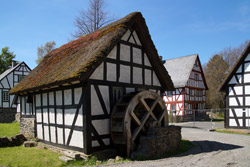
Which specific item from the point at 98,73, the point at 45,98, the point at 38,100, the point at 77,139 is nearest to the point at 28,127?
the point at 38,100

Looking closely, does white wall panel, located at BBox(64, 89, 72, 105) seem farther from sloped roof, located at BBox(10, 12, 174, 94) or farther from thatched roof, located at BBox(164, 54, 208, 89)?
thatched roof, located at BBox(164, 54, 208, 89)

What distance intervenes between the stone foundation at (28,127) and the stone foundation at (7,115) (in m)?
18.1

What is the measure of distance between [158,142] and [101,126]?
92.0 inches

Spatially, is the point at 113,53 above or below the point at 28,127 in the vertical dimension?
above

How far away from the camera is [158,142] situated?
29.1 ft

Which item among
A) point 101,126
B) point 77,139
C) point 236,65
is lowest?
point 77,139

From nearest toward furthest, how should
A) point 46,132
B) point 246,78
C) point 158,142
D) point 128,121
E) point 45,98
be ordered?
point 128,121 < point 158,142 < point 46,132 < point 45,98 < point 246,78

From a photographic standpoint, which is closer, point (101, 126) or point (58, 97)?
point (101, 126)


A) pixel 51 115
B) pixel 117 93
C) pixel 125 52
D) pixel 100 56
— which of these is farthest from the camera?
pixel 51 115

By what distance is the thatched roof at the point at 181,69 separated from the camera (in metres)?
27.9

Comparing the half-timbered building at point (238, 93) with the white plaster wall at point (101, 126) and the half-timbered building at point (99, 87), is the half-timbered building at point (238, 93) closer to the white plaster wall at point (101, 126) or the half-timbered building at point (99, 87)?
the half-timbered building at point (99, 87)

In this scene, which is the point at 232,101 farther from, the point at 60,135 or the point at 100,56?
the point at 60,135

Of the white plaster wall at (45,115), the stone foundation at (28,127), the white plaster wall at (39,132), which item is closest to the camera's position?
the white plaster wall at (45,115)

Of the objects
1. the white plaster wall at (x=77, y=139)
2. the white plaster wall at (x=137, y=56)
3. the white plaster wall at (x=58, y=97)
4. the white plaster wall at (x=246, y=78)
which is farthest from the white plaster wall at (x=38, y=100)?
the white plaster wall at (x=246, y=78)
